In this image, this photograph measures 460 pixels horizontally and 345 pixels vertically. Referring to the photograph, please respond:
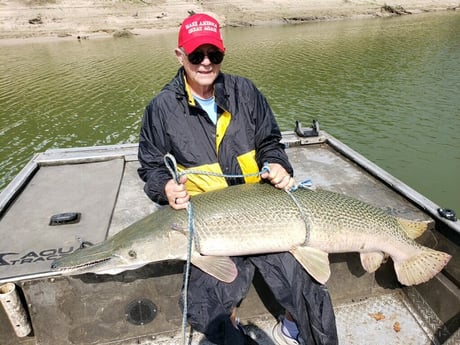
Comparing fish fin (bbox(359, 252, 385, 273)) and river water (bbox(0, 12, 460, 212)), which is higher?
fish fin (bbox(359, 252, 385, 273))

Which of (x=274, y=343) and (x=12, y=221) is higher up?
(x=12, y=221)

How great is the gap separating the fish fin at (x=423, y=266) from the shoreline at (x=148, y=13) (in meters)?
37.6

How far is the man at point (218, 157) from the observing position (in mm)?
2934

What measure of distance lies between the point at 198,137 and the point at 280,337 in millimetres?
Answer: 1988

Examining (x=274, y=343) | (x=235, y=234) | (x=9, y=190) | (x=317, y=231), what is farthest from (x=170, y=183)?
(x=9, y=190)

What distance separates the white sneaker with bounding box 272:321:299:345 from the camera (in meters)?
3.39

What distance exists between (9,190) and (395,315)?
441 cm

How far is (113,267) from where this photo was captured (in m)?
2.81

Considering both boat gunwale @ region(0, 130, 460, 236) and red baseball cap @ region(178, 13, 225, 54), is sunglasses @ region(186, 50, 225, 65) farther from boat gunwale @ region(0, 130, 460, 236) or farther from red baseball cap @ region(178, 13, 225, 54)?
boat gunwale @ region(0, 130, 460, 236)

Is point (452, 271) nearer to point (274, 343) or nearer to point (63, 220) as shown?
point (274, 343)

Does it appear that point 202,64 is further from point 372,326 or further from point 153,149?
point 372,326

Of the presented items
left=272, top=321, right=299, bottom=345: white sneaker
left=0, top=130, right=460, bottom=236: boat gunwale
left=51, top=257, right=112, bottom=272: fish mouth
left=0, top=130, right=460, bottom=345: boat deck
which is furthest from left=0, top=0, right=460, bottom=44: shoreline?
Result: left=51, top=257, right=112, bottom=272: fish mouth

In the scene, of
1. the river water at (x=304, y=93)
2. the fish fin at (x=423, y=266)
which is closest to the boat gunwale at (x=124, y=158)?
the fish fin at (x=423, y=266)

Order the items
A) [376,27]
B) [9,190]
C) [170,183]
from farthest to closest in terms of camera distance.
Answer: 1. [376,27]
2. [9,190]
3. [170,183]
